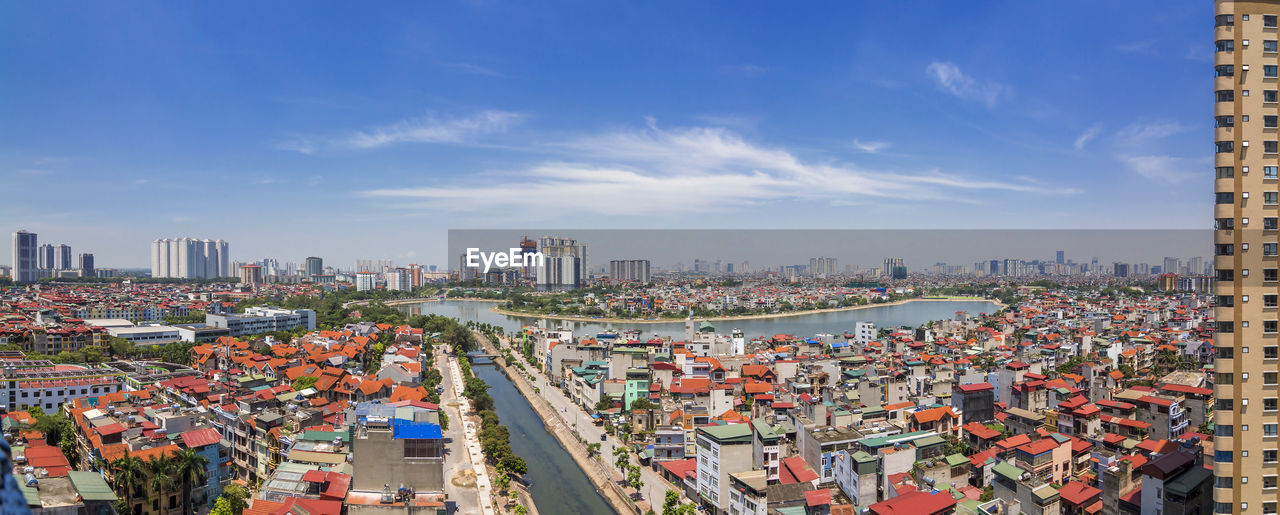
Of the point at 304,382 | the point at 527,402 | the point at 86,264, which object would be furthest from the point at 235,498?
the point at 86,264

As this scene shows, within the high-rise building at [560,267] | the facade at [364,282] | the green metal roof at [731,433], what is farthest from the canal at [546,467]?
the facade at [364,282]

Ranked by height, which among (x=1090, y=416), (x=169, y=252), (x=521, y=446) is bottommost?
(x=521, y=446)

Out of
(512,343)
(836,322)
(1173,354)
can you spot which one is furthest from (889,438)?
(836,322)

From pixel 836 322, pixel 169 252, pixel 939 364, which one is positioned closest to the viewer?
pixel 939 364

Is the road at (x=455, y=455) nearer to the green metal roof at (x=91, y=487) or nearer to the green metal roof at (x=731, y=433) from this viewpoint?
the green metal roof at (x=731, y=433)

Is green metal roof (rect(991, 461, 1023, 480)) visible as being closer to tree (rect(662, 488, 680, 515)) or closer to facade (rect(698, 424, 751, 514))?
facade (rect(698, 424, 751, 514))

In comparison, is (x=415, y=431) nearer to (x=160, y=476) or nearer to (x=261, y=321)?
(x=160, y=476)

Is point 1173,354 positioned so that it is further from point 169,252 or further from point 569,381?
point 169,252

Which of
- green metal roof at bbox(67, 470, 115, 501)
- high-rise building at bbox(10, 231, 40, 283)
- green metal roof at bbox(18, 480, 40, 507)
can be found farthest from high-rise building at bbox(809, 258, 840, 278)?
green metal roof at bbox(18, 480, 40, 507)
